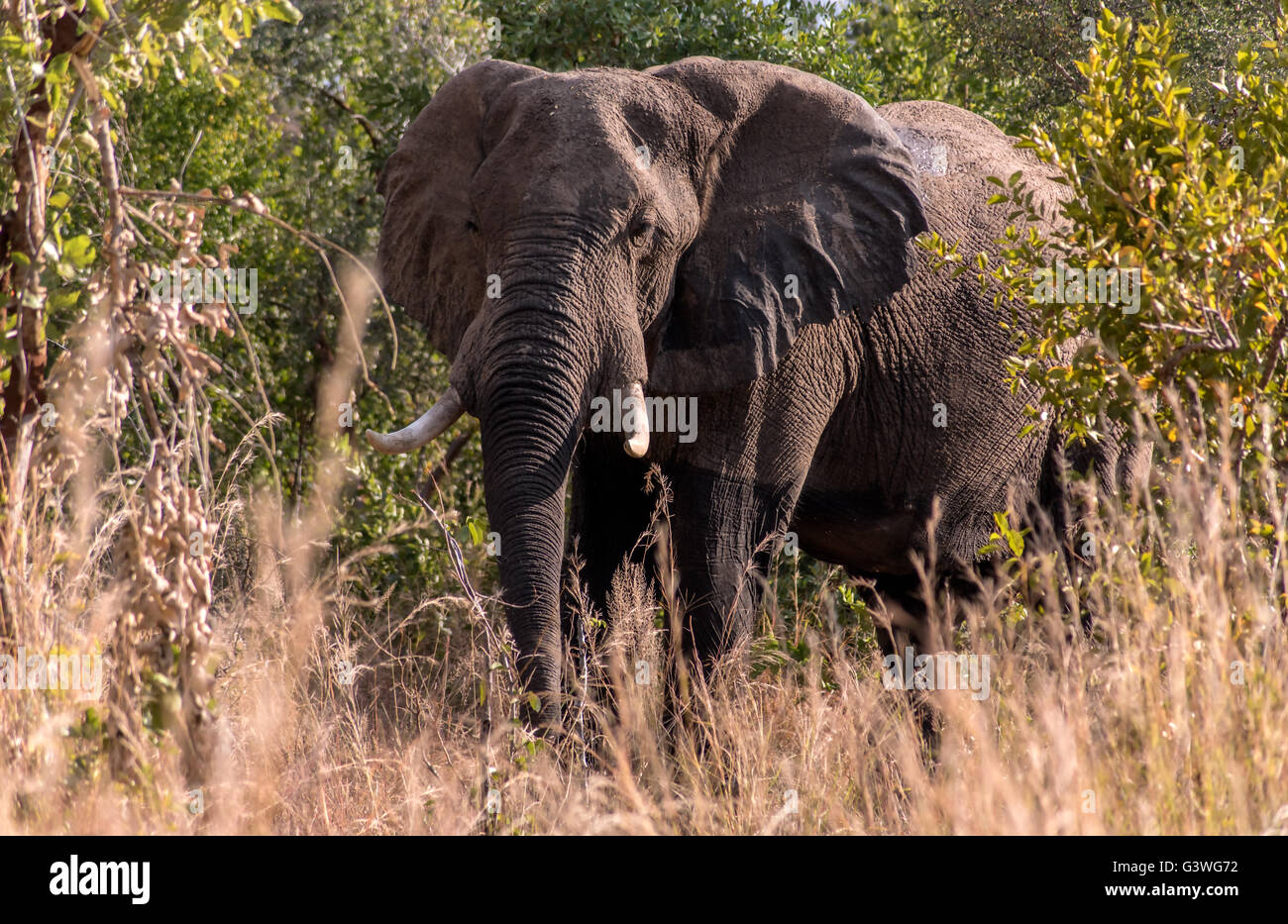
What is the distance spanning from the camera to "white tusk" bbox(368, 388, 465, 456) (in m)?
6.07

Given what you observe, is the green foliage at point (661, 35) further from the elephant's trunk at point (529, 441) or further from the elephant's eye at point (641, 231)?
the elephant's trunk at point (529, 441)

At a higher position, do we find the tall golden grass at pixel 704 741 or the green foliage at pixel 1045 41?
the green foliage at pixel 1045 41

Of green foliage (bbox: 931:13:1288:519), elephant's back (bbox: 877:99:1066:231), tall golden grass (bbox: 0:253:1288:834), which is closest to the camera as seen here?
tall golden grass (bbox: 0:253:1288:834)

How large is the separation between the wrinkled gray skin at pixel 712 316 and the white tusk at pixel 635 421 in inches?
3.4

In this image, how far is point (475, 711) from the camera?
261 inches

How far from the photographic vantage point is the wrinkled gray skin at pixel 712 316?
5.82 metres

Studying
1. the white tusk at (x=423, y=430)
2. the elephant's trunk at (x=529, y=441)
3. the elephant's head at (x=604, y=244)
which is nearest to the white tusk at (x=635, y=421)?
the elephant's head at (x=604, y=244)

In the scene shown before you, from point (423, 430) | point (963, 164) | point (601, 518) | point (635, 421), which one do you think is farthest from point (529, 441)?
point (963, 164)

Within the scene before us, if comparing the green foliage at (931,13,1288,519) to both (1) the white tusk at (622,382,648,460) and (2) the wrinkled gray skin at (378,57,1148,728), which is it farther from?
(1) the white tusk at (622,382,648,460)

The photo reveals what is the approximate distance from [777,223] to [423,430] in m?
1.85

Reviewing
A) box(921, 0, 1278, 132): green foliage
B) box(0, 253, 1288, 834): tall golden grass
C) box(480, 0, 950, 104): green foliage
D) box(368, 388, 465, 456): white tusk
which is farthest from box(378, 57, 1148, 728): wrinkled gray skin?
box(921, 0, 1278, 132): green foliage

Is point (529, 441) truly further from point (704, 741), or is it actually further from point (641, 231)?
point (704, 741)

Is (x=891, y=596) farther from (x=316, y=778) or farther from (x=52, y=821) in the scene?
(x=52, y=821)

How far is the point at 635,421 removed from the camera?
5977mm
